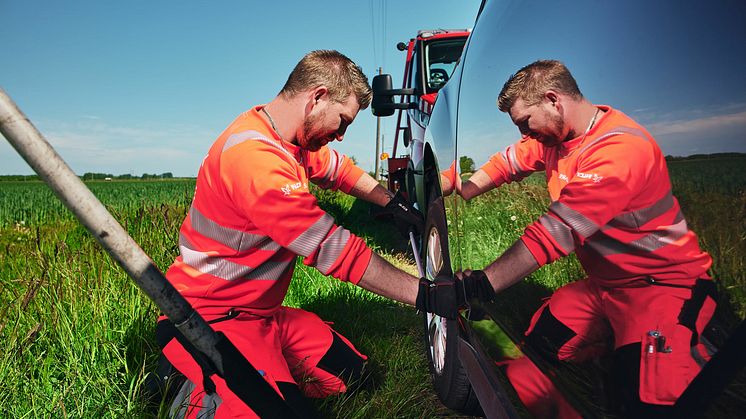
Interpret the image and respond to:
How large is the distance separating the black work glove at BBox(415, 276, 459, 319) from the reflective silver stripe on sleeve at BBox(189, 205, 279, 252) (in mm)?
704

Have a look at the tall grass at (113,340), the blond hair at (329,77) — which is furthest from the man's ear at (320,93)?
the tall grass at (113,340)

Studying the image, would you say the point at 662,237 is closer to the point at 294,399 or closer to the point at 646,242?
the point at 646,242

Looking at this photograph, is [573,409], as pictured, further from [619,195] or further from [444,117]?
[444,117]

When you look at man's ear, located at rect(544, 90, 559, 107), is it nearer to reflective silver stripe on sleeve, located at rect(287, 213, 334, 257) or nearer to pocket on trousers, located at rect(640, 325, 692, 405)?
pocket on trousers, located at rect(640, 325, 692, 405)

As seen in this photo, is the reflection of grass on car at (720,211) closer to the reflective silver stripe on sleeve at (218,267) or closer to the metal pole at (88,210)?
the metal pole at (88,210)

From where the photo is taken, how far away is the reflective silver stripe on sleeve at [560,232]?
0.87 metres

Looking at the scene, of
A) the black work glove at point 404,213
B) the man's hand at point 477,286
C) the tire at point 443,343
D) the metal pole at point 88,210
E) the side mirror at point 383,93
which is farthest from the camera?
the side mirror at point 383,93

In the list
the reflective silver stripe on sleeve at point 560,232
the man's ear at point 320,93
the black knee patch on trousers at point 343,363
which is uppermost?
the man's ear at point 320,93

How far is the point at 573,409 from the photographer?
0.86m

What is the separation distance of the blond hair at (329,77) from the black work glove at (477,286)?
40.0 inches

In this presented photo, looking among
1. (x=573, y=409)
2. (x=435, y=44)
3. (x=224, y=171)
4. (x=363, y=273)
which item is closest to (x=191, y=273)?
(x=224, y=171)

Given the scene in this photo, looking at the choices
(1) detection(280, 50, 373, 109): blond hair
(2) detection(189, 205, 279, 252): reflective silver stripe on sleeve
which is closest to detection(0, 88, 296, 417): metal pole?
(2) detection(189, 205, 279, 252): reflective silver stripe on sleeve

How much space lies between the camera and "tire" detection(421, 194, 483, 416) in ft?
6.35

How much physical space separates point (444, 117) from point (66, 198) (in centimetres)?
135
